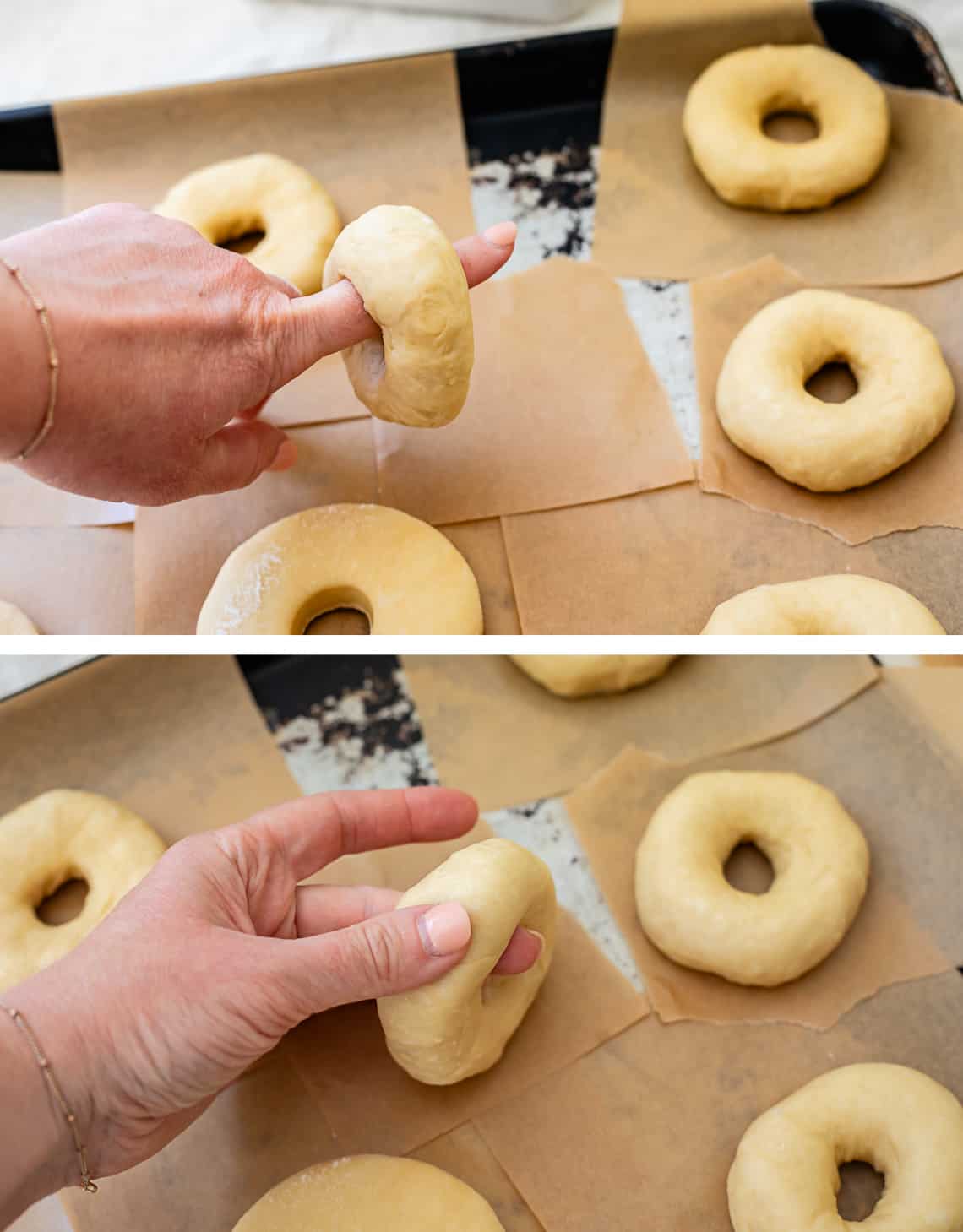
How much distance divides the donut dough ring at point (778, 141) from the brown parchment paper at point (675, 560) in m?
0.54

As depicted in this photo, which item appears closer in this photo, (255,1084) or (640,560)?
(255,1084)

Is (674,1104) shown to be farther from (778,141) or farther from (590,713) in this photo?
(778,141)

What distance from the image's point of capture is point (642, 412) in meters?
1.67

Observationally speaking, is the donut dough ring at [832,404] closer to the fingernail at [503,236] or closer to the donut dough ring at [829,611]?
the donut dough ring at [829,611]

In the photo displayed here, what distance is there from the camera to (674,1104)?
1396mm

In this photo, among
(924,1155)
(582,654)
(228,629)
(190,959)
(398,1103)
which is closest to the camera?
(190,959)

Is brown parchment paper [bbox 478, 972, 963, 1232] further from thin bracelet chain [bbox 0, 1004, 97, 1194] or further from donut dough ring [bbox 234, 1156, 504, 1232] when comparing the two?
thin bracelet chain [bbox 0, 1004, 97, 1194]

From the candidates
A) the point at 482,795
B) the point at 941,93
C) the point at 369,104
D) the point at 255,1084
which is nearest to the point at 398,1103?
the point at 255,1084

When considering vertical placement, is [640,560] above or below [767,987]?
above

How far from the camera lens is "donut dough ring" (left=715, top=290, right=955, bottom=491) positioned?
5.12 ft

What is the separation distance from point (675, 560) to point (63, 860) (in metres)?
0.92

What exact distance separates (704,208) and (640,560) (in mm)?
643

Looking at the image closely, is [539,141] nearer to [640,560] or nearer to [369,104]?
[369,104]

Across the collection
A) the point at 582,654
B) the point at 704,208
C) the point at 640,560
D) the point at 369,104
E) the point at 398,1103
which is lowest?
the point at 398,1103
